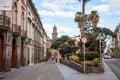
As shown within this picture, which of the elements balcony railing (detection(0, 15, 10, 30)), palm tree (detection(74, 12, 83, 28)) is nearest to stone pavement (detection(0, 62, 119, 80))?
balcony railing (detection(0, 15, 10, 30))

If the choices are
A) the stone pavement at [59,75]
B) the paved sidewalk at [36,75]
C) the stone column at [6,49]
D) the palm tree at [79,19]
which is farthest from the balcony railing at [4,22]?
the palm tree at [79,19]

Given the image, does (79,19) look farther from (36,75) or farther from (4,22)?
(36,75)

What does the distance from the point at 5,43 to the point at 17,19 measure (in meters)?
8.02

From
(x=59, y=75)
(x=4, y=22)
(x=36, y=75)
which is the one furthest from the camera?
(x=4, y=22)

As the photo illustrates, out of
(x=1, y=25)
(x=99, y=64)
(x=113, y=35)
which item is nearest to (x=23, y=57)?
(x=1, y=25)

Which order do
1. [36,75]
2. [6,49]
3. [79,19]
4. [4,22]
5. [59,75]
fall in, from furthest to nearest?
[79,19]
[6,49]
[4,22]
[36,75]
[59,75]

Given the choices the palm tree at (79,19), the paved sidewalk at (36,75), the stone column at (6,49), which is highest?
the palm tree at (79,19)

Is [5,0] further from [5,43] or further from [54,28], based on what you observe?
[54,28]

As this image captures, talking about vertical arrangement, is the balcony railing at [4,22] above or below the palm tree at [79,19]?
below

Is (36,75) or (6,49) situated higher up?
(6,49)

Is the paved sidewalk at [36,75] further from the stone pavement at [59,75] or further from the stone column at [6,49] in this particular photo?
the stone column at [6,49]

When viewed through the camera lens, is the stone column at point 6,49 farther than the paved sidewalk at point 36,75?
Yes

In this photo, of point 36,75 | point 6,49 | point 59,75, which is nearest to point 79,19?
point 6,49

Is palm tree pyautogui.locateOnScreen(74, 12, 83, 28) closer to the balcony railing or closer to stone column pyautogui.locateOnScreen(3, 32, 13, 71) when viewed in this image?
stone column pyautogui.locateOnScreen(3, 32, 13, 71)
